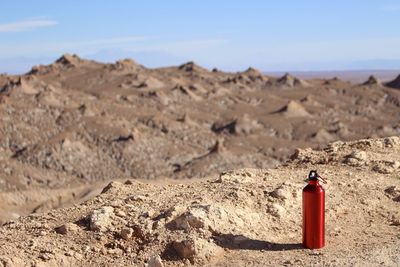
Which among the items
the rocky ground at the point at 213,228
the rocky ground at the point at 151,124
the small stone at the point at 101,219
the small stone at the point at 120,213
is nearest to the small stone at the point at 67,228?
the rocky ground at the point at 213,228

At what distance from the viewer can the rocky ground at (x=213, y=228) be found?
534 cm

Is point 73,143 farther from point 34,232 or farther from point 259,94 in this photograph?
point 34,232

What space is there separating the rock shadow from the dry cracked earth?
0.5 inches

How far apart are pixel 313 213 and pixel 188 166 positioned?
26.6m

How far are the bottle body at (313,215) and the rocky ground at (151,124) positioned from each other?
1467 cm

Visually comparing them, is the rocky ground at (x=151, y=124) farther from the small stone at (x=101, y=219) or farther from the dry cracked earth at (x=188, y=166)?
the small stone at (x=101, y=219)

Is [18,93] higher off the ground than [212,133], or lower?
higher

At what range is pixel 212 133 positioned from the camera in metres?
40.1

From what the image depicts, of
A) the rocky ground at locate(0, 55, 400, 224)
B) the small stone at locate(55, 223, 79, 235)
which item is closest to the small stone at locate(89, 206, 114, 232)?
the small stone at locate(55, 223, 79, 235)

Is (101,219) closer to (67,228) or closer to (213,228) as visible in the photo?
(67,228)

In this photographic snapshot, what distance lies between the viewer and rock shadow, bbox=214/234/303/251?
18.2 ft

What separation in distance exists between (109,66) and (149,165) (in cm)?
3014

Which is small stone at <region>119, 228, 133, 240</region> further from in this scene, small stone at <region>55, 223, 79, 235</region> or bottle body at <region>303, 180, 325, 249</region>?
bottle body at <region>303, 180, 325, 249</region>

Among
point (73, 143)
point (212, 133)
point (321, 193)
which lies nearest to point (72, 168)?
point (73, 143)
